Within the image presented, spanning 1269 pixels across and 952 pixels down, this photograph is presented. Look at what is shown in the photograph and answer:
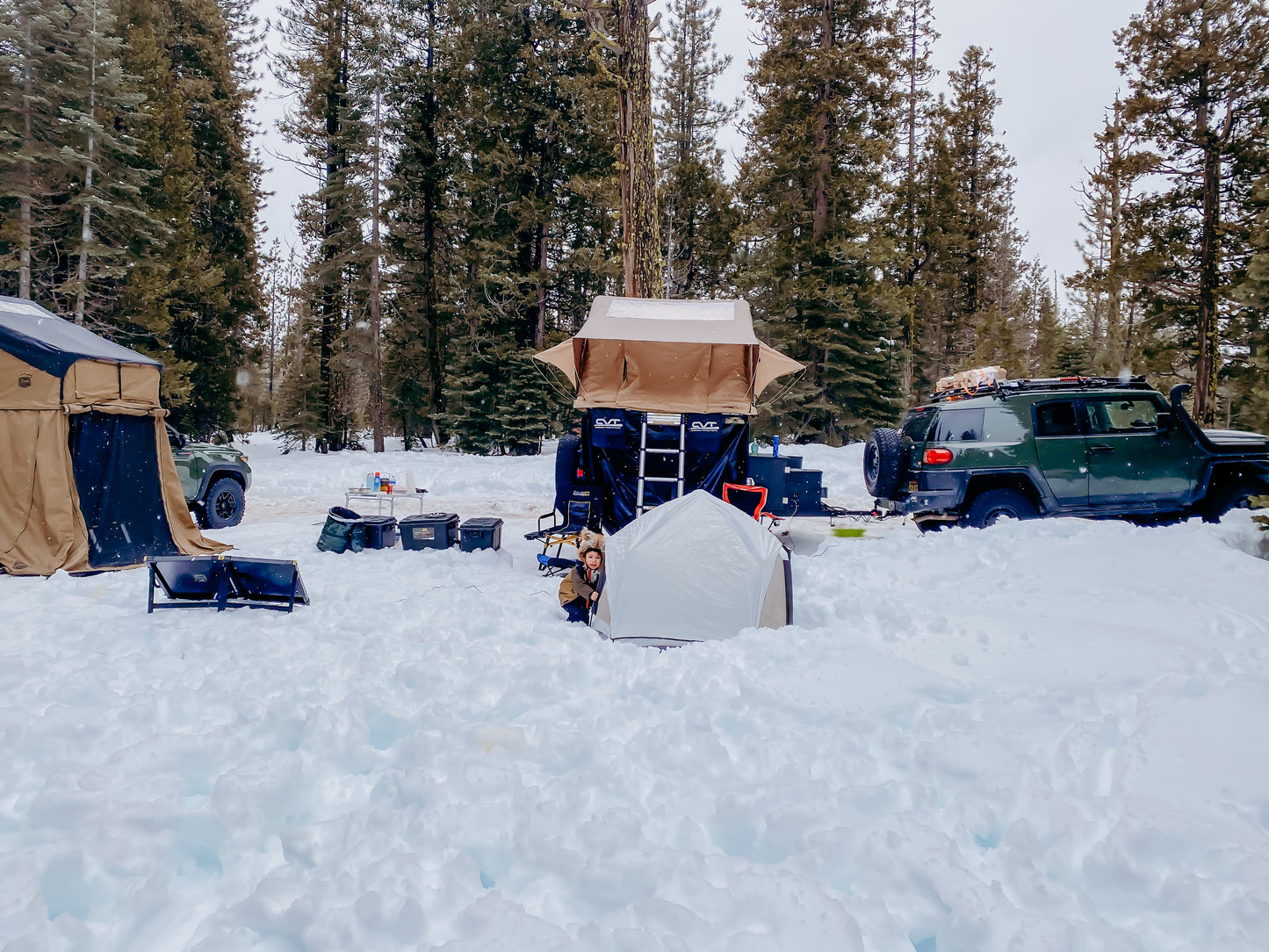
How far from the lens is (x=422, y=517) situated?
875 centimetres

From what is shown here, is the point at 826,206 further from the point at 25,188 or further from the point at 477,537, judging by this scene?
the point at 25,188

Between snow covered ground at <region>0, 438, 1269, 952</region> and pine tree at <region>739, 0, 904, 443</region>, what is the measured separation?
1551cm

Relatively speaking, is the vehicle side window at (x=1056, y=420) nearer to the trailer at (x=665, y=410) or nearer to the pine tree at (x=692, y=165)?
the trailer at (x=665, y=410)

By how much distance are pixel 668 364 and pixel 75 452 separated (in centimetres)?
727

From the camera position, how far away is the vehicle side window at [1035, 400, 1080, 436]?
7809mm

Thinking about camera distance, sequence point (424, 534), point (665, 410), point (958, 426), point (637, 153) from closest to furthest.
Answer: point (958, 426) → point (424, 534) → point (665, 410) → point (637, 153)

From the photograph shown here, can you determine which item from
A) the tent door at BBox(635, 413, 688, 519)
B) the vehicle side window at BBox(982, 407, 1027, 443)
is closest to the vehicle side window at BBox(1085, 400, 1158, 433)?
the vehicle side window at BBox(982, 407, 1027, 443)

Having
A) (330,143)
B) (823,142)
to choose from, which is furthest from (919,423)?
(330,143)

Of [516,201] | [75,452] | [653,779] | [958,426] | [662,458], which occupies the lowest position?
[653,779]

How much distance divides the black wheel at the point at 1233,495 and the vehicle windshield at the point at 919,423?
3271 mm

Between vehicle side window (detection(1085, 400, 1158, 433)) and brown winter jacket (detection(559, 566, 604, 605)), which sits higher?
vehicle side window (detection(1085, 400, 1158, 433))

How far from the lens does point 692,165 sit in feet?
78.1

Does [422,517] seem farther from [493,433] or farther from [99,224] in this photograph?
[99,224]

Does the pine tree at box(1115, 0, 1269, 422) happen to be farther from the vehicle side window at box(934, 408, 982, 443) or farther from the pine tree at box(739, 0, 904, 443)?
the vehicle side window at box(934, 408, 982, 443)
